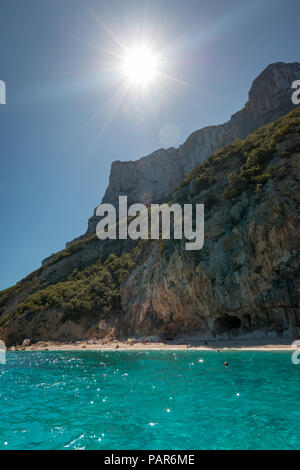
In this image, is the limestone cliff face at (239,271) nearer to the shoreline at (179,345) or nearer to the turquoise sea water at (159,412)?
the shoreline at (179,345)

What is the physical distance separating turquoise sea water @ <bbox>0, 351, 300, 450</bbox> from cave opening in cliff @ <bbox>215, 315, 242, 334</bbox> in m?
21.8

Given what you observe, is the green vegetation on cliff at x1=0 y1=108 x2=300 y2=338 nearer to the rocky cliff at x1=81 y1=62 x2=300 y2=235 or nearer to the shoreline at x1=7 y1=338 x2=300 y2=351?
the shoreline at x1=7 y1=338 x2=300 y2=351

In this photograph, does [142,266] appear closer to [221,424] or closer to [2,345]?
[2,345]

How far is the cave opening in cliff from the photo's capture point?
38.6 meters

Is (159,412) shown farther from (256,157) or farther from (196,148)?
(196,148)

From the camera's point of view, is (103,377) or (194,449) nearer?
(194,449)

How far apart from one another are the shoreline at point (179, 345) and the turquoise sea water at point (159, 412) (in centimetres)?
1260

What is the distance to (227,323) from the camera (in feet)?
129

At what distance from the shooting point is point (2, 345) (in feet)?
189

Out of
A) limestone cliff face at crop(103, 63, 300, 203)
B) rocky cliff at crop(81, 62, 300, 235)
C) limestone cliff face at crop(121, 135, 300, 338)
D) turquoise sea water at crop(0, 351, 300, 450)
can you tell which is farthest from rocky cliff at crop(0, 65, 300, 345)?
limestone cliff face at crop(103, 63, 300, 203)

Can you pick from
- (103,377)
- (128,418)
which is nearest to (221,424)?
(128,418)

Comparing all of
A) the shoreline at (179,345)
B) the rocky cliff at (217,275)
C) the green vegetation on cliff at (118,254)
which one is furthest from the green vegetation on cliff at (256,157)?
the shoreline at (179,345)
